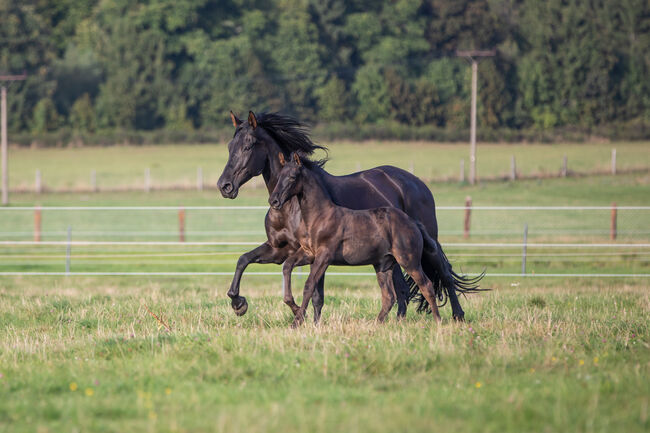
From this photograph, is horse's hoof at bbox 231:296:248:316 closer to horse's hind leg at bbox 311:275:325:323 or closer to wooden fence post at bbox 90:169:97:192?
horse's hind leg at bbox 311:275:325:323

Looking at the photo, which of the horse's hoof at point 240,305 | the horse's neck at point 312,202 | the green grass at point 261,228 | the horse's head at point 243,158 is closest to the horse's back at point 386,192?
the horse's neck at point 312,202

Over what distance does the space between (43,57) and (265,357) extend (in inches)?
2307

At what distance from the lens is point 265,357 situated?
21.0 feet

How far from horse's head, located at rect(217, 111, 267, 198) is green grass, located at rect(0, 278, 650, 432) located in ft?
4.47

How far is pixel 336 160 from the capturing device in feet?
164

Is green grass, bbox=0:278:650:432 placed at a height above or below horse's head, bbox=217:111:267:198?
below

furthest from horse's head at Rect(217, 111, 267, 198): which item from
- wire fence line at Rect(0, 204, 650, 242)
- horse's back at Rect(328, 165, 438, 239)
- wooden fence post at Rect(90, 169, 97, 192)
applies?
wooden fence post at Rect(90, 169, 97, 192)

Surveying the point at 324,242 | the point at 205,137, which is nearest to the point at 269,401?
the point at 324,242

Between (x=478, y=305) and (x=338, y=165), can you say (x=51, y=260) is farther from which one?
(x=338, y=165)

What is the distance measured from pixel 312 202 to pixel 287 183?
0.33 m

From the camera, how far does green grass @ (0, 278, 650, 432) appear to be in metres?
4.91

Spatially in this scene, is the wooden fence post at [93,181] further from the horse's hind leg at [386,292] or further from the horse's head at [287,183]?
the horse's head at [287,183]

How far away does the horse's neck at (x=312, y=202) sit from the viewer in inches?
307

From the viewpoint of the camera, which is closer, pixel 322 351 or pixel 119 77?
pixel 322 351
